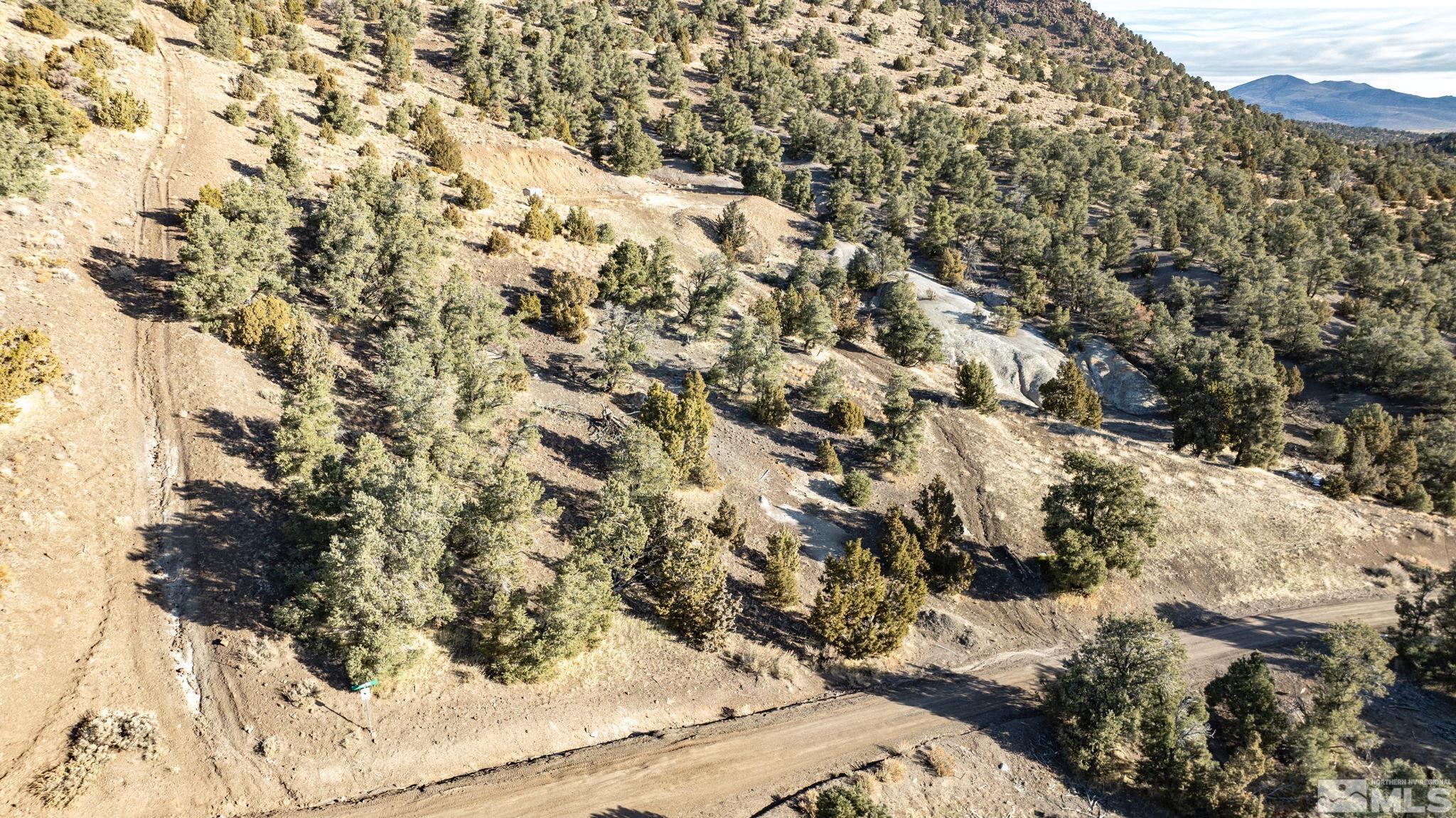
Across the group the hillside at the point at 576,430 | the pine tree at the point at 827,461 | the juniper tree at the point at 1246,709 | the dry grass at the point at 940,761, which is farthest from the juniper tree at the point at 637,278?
the juniper tree at the point at 1246,709

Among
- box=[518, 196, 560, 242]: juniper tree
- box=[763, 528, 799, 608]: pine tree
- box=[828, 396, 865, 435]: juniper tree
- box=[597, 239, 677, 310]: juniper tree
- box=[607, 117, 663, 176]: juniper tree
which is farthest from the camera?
box=[607, 117, 663, 176]: juniper tree

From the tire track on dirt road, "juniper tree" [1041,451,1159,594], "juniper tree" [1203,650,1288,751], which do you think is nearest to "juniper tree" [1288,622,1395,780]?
"juniper tree" [1203,650,1288,751]

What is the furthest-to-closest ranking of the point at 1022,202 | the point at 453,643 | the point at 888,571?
the point at 1022,202
the point at 888,571
the point at 453,643

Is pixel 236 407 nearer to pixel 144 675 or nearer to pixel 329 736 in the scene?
pixel 144 675

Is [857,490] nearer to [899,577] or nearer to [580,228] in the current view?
[899,577]

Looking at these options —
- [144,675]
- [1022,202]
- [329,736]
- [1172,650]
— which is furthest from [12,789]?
[1022,202]

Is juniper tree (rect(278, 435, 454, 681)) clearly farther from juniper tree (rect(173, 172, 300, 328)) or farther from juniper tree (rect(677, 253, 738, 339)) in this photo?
juniper tree (rect(677, 253, 738, 339))
